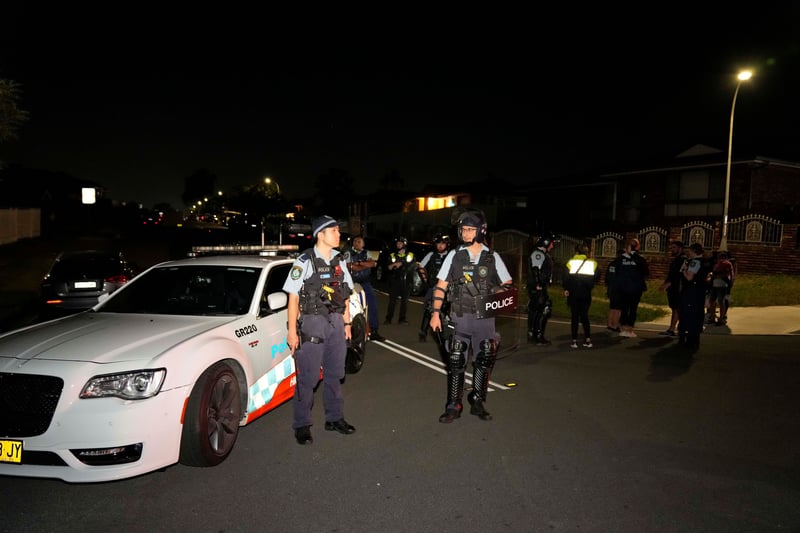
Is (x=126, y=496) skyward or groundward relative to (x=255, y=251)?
groundward

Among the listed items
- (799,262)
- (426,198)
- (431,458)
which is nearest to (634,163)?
(799,262)

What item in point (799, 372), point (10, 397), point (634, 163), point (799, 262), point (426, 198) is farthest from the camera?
point (426, 198)

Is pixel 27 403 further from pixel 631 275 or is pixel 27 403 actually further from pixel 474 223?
pixel 631 275

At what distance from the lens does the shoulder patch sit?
14.9 ft

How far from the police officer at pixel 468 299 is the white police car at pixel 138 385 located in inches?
64.2

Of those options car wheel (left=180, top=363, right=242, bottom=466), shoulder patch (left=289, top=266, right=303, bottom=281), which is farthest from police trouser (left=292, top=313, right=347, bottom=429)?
car wheel (left=180, top=363, right=242, bottom=466)

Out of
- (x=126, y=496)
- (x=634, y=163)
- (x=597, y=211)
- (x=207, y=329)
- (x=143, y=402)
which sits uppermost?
(x=634, y=163)

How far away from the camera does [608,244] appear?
19.8 m

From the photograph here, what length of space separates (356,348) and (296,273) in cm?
263

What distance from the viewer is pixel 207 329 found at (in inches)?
171

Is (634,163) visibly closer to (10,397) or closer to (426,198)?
(10,397)

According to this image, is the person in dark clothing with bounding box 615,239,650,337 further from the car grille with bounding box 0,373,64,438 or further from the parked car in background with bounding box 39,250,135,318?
the parked car in background with bounding box 39,250,135,318

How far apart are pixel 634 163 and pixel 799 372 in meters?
22.5

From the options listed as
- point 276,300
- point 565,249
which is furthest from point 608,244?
point 276,300
